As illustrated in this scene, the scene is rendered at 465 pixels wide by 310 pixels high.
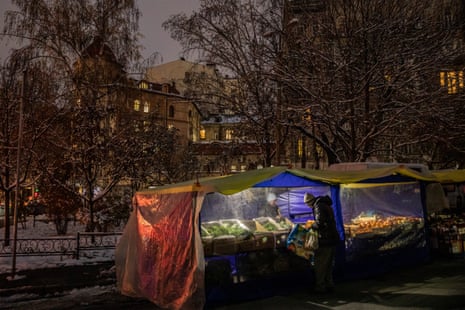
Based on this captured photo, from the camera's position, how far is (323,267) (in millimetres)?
7844

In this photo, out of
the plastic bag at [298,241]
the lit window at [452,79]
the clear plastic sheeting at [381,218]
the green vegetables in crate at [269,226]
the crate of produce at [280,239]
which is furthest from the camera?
the lit window at [452,79]

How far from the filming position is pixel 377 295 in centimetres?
759

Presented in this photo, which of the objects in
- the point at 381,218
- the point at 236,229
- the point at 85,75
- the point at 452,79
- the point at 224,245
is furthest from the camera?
the point at 85,75

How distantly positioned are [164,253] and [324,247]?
3.26m

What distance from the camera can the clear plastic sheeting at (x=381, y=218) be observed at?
30.3ft

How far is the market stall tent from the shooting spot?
6.76m

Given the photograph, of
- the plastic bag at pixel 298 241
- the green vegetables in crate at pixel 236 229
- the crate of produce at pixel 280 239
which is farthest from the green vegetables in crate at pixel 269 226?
the green vegetables in crate at pixel 236 229

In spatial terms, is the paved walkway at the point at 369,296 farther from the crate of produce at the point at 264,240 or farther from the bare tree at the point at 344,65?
the bare tree at the point at 344,65

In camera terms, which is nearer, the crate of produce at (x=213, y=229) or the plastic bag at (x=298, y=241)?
the crate of produce at (x=213, y=229)

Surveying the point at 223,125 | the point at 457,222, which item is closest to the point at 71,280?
the point at 457,222

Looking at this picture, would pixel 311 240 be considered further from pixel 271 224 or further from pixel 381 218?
pixel 381 218

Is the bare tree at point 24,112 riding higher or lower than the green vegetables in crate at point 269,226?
higher

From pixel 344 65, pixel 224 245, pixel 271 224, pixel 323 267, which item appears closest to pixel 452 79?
pixel 344 65

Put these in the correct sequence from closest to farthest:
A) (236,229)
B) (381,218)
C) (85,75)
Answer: (236,229)
(381,218)
(85,75)
